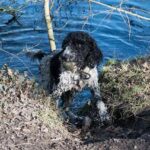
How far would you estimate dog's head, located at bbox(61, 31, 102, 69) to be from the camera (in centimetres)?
811

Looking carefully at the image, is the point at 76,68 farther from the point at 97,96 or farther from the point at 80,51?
the point at 97,96

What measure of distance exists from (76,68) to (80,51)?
0.28 m

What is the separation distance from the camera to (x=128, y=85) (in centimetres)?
842

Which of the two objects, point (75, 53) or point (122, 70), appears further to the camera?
point (122, 70)

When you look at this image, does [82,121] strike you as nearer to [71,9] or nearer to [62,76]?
[62,76]

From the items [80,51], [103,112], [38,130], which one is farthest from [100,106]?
[38,130]

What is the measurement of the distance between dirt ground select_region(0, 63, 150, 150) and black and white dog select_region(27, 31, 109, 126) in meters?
0.59

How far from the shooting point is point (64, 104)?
28.0 feet

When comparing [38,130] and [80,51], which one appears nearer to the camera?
[38,130]

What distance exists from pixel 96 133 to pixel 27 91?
116cm

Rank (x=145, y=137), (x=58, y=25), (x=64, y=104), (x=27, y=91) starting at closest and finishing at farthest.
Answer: (x=145, y=137)
(x=27, y=91)
(x=64, y=104)
(x=58, y=25)

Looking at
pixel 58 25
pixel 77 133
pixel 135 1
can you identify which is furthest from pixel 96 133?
pixel 135 1

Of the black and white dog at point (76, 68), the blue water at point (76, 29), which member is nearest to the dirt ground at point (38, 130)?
the black and white dog at point (76, 68)

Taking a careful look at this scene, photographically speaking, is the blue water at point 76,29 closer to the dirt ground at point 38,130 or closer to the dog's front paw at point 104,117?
the dog's front paw at point 104,117
